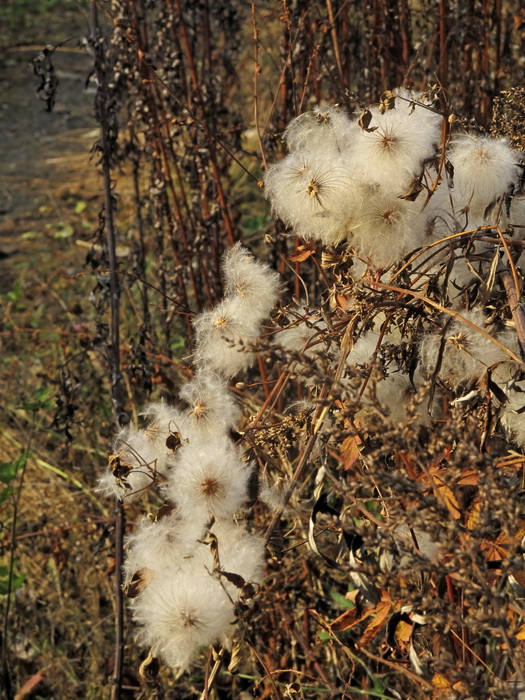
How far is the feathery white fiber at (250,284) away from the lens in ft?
5.27

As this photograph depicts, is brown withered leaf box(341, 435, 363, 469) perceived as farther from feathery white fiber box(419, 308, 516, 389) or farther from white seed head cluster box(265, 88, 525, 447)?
feathery white fiber box(419, 308, 516, 389)

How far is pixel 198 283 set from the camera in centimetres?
304

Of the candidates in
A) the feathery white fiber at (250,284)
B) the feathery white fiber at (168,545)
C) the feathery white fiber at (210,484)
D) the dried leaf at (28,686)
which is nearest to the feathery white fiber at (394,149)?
the feathery white fiber at (250,284)

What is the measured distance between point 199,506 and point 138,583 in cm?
16

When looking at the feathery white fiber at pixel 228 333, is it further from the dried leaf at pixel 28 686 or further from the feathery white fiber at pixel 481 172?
the dried leaf at pixel 28 686

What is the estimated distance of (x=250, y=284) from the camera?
5.35ft

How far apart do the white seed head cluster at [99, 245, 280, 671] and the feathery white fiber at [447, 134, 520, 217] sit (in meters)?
0.40

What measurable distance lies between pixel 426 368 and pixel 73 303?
3519mm

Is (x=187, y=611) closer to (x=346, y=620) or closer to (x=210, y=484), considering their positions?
(x=210, y=484)

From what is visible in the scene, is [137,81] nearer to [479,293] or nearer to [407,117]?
[407,117]

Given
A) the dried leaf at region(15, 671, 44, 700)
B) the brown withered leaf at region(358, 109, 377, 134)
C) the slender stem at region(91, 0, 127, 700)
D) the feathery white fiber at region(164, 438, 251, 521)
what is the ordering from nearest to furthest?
the feathery white fiber at region(164, 438, 251, 521) → the brown withered leaf at region(358, 109, 377, 134) → the slender stem at region(91, 0, 127, 700) → the dried leaf at region(15, 671, 44, 700)

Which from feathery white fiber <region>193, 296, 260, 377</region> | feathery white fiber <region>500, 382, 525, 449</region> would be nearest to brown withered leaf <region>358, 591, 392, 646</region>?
feathery white fiber <region>500, 382, 525, 449</region>

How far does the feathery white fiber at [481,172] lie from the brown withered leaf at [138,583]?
0.81 metres

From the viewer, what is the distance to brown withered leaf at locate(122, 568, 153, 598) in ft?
4.27
